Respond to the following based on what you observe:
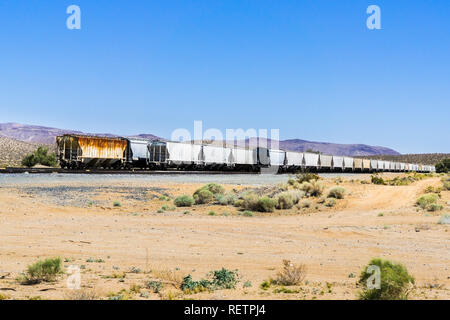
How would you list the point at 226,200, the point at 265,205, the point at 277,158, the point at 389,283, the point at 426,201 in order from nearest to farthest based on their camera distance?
the point at 389,283
the point at 426,201
the point at 265,205
the point at 226,200
the point at 277,158

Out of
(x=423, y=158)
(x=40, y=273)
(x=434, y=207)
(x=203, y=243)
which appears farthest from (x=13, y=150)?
(x=423, y=158)

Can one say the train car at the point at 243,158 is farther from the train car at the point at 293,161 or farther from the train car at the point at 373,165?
the train car at the point at 373,165

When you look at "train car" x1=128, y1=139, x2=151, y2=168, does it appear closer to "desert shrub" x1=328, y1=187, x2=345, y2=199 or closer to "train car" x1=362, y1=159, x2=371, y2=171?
"desert shrub" x1=328, y1=187, x2=345, y2=199

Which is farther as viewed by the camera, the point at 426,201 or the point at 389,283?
the point at 426,201

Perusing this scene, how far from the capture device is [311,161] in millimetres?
64062

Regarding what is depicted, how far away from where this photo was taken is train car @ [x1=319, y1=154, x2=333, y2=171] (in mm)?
65688

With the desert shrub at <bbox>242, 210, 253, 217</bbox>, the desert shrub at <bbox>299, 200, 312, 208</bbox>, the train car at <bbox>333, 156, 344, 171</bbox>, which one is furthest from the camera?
the train car at <bbox>333, 156, 344, 171</bbox>

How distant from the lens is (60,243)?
41.0ft

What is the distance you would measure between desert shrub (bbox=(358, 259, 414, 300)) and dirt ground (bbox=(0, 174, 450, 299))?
0.89ft

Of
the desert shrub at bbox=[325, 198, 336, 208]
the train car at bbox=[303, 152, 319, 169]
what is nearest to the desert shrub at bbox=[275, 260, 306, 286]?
the desert shrub at bbox=[325, 198, 336, 208]

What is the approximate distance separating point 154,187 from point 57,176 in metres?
8.18

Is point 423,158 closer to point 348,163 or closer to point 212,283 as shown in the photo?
point 348,163

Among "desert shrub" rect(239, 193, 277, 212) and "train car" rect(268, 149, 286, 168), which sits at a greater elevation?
"train car" rect(268, 149, 286, 168)

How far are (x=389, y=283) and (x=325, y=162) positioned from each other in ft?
200
